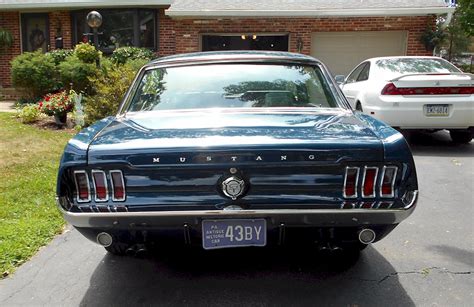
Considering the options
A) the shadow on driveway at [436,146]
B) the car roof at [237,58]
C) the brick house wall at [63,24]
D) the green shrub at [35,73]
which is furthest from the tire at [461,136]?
the brick house wall at [63,24]

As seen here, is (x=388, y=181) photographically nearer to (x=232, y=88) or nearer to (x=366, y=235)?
(x=366, y=235)

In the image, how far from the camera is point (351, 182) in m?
2.64

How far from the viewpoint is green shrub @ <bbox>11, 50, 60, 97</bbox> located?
1268 centimetres

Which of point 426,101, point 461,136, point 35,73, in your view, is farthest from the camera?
point 35,73

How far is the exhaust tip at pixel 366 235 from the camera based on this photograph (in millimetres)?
2752

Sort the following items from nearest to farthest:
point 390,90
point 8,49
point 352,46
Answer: point 390,90 → point 352,46 → point 8,49

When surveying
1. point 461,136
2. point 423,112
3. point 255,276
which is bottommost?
point 461,136

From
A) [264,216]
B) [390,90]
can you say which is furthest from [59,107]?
[264,216]

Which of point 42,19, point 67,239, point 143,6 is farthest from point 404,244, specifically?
point 42,19

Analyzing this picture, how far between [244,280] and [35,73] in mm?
11388

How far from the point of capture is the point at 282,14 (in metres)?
13.0

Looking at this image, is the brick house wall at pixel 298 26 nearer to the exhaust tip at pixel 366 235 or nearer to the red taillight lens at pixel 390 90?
the red taillight lens at pixel 390 90

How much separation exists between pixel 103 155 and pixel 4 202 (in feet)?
9.25

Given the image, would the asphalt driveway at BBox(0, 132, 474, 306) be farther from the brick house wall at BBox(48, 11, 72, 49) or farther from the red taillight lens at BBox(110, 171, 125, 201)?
the brick house wall at BBox(48, 11, 72, 49)
